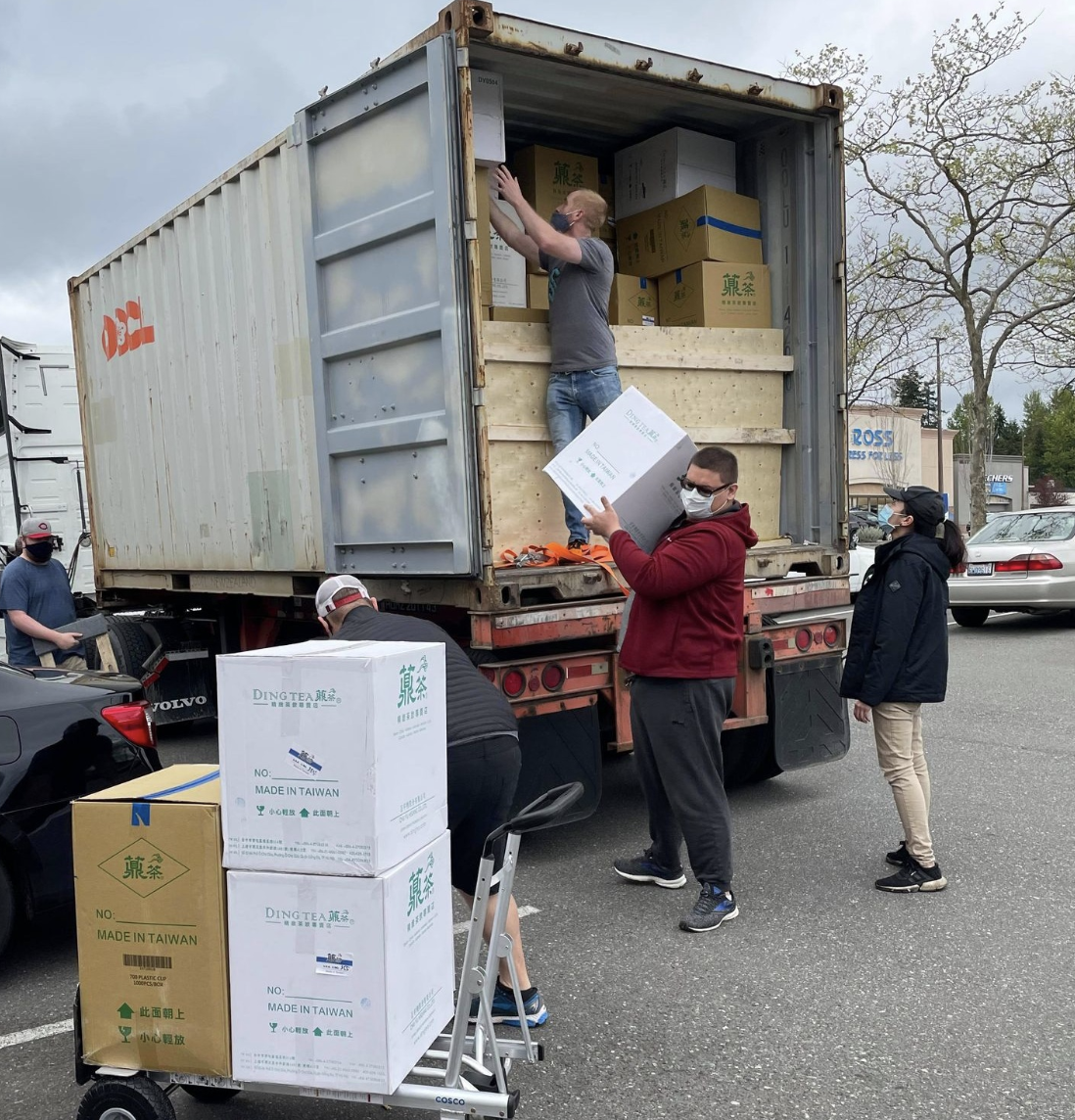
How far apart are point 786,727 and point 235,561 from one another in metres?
3.22

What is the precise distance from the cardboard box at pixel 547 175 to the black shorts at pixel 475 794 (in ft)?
12.3

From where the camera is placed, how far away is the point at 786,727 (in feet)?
18.1

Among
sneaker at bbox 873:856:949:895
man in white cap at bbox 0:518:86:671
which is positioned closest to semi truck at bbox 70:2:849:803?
man in white cap at bbox 0:518:86:671

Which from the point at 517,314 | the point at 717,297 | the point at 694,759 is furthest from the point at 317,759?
the point at 717,297

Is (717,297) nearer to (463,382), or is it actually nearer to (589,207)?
(589,207)

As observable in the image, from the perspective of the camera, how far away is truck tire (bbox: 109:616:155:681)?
25.7 ft

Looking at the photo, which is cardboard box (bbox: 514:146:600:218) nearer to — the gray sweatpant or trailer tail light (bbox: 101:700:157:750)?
the gray sweatpant

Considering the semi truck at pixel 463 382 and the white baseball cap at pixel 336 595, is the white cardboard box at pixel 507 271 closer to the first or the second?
the semi truck at pixel 463 382

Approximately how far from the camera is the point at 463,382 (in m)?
4.41

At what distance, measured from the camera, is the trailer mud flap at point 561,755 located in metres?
4.62

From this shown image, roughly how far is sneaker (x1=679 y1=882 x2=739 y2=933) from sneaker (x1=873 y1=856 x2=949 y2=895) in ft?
2.30

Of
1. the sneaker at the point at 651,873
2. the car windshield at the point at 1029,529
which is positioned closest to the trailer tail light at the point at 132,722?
the sneaker at the point at 651,873

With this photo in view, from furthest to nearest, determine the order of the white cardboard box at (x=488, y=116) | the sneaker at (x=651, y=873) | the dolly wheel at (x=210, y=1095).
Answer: the white cardboard box at (x=488, y=116) → the sneaker at (x=651, y=873) → the dolly wheel at (x=210, y=1095)

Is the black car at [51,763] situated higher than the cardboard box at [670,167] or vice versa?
the cardboard box at [670,167]
